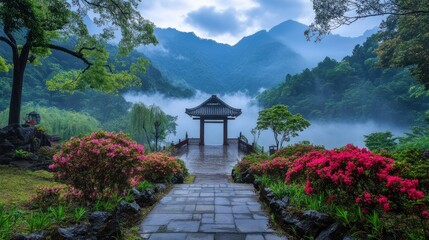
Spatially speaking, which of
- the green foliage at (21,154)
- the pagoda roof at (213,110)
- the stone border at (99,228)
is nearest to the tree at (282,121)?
the pagoda roof at (213,110)

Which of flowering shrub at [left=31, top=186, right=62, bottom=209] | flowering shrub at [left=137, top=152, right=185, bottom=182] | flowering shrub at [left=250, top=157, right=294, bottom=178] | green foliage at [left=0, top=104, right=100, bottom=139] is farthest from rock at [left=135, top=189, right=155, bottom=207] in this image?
green foliage at [left=0, top=104, right=100, bottom=139]

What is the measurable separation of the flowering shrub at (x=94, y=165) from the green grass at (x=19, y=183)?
4.50 feet

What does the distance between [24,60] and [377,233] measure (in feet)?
39.9

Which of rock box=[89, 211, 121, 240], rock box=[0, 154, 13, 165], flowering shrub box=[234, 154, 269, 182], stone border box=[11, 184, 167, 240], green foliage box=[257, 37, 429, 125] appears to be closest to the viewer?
stone border box=[11, 184, 167, 240]

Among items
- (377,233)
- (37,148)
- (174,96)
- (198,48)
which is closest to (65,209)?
(377,233)

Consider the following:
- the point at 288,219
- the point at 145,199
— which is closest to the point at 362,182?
the point at 288,219

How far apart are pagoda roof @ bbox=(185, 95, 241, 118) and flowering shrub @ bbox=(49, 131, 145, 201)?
23.5 metres

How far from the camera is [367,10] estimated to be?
10.7 m

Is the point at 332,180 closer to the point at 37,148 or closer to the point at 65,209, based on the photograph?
the point at 65,209

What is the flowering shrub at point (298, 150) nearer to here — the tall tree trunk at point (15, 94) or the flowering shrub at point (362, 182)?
the flowering shrub at point (362, 182)

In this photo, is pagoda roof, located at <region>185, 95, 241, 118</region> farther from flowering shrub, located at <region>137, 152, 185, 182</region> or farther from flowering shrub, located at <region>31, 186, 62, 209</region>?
flowering shrub, located at <region>31, 186, 62, 209</region>

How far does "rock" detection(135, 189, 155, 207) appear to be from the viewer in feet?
19.2

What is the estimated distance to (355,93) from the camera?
45406mm

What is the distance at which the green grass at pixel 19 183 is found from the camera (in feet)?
19.0
